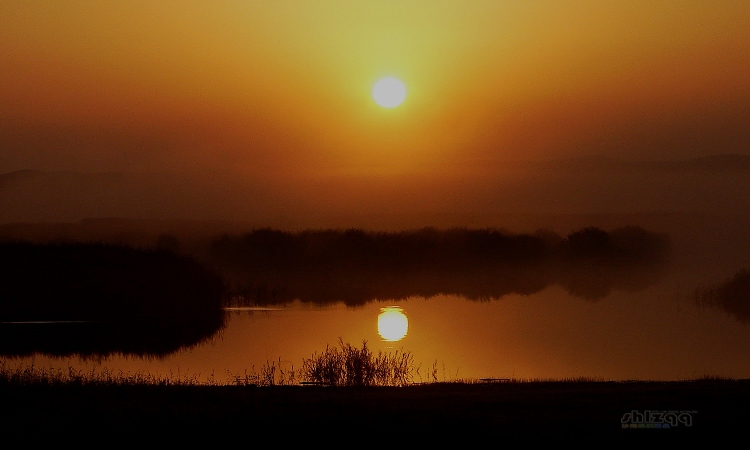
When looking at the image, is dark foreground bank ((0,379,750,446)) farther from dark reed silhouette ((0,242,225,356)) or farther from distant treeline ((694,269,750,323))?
distant treeline ((694,269,750,323))

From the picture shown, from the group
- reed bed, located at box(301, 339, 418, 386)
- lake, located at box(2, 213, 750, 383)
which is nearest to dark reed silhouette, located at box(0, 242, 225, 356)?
lake, located at box(2, 213, 750, 383)

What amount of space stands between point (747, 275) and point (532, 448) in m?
40.4

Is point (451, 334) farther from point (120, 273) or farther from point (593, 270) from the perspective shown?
point (593, 270)

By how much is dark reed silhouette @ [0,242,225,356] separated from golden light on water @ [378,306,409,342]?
258 inches

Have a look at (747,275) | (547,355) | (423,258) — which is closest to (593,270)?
(423,258)

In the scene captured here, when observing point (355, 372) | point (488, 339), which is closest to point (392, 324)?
point (488, 339)

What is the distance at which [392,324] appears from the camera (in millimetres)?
36312

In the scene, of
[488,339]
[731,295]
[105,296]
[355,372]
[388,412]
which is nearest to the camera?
[388,412]

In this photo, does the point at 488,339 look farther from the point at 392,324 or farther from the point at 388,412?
the point at 388,412

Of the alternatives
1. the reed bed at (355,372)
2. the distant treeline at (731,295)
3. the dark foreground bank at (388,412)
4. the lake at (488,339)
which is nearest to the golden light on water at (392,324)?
the lake at (488,339)

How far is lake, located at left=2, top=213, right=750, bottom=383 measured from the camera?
22953mm

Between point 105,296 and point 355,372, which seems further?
point 105,296

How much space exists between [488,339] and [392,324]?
634 cm

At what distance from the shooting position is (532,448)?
1002 centimetres
